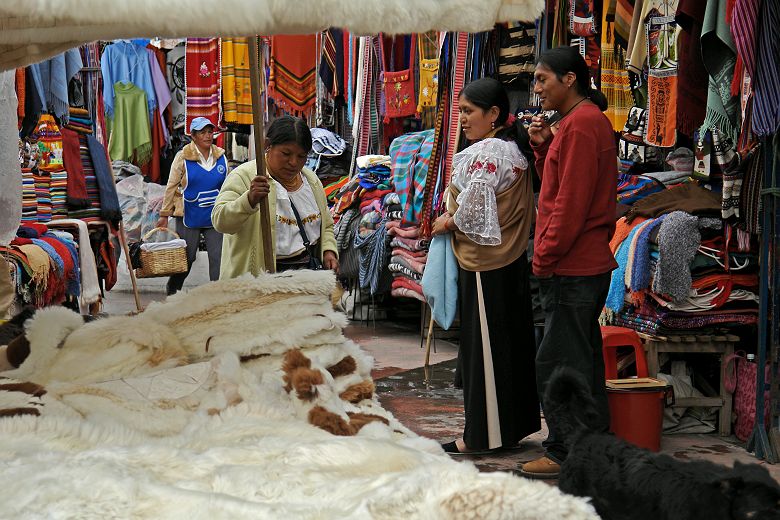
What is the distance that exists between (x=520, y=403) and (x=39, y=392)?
10.7 ft

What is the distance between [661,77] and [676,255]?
3.59 feet

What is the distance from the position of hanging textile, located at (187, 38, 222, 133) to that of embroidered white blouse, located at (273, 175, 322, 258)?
6623 mm

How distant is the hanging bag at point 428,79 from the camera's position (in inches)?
323

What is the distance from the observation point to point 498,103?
4.88 m

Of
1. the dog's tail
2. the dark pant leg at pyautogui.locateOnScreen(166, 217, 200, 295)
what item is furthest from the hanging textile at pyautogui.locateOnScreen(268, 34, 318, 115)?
the dog's tail

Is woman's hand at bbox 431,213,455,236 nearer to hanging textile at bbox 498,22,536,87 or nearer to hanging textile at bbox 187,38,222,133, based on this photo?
hanging textile at bbox 498,22,536,87

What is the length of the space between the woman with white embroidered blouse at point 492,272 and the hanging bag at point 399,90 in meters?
3.86

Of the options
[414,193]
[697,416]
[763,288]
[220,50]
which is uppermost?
[220,50]

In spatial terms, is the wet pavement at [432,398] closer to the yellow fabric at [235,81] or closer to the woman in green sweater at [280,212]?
the woman in green sweater at [280,212]

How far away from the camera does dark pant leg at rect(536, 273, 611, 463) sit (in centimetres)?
428

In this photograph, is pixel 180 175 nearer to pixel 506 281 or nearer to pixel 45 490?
pixel 506 281

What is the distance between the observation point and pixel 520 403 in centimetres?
491

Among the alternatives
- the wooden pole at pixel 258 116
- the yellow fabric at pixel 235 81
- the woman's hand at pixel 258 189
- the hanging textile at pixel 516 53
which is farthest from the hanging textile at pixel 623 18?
the yellow fabric at pixel 235 81

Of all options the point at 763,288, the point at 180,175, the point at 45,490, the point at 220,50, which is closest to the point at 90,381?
the point at 45,490
